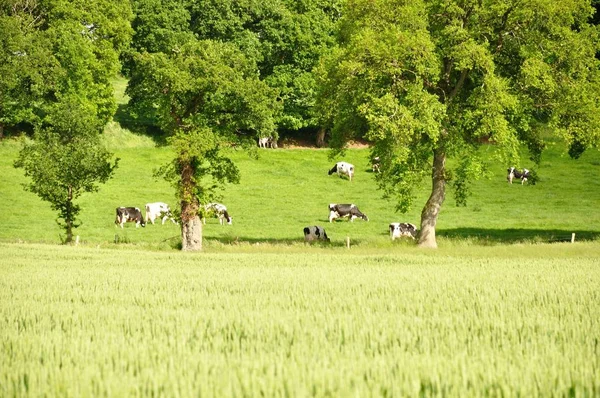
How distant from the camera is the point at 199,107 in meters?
37.0

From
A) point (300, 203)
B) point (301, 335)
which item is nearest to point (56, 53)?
point (300, 203)

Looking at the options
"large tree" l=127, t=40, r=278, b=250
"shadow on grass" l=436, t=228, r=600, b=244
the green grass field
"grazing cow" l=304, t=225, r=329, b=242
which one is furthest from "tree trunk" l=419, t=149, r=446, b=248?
"large tree" l=127, t=40, r=278, b=250

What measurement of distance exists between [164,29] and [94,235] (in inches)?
1700

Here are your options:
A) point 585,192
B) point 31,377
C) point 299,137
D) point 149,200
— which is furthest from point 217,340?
point 299,137

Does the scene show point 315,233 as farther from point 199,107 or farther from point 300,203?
point 300,203

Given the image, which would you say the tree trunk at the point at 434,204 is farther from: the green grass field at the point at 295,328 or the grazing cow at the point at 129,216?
the grazing cow at the point at 129,216

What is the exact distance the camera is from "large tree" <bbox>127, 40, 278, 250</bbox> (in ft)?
116

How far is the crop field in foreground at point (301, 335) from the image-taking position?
6.74m

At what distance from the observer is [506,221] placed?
50062 mm

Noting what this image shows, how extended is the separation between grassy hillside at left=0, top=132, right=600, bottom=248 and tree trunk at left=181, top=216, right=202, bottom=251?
1595mm

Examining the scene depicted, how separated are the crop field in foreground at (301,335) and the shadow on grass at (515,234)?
924 inches

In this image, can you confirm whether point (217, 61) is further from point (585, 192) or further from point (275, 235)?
point (585, 192)

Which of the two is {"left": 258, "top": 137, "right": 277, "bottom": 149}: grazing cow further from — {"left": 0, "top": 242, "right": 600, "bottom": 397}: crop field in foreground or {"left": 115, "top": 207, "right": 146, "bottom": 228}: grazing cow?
{"left": 0, "top": 242, "right": 600, "bottom": 397}: crop field in foreground

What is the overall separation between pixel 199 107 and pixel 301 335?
28.8 m
